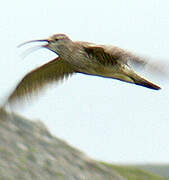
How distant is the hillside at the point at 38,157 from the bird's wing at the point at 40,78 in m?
3.02

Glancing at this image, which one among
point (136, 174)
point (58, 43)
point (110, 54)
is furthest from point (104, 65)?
point (136, 174)

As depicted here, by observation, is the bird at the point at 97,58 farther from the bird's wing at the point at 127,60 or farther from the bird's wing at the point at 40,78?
the bird's wing at the point at 40,78

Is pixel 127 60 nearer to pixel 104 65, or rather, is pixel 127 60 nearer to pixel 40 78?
pixel 104 65

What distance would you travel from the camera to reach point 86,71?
9367mm

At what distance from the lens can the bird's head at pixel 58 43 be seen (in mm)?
9562

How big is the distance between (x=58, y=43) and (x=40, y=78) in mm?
1464

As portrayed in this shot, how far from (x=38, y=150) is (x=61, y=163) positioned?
1.75ft

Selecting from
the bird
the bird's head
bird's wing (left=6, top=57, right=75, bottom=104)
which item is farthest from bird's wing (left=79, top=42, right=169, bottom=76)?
bird's wing (left=6, top=57, right=75, bottom=104)

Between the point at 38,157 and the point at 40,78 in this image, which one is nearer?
the point at 40,78

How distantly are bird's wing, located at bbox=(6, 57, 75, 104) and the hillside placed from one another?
3.02 meters

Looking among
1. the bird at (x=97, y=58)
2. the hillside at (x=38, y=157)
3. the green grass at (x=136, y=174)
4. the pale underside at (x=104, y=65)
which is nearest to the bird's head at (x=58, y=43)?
the bird at (x=97, y=58)

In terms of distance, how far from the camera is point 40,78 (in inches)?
433

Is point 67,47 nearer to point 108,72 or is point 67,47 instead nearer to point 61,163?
point 108,72

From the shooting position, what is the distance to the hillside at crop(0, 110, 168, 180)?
14.2 m
